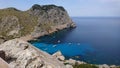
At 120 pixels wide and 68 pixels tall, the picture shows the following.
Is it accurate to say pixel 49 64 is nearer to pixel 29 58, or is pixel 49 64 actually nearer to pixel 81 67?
pixel 29 58

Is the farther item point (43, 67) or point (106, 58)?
point (106, 58)

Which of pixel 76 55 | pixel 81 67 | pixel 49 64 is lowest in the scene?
pixel 76 55

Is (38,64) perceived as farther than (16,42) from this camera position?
Result: No

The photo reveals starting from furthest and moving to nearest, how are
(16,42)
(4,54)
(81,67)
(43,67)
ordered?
1. (81,67)
2. (16,42)
3. (4,54)
4. (43,67)

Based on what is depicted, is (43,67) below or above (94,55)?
above

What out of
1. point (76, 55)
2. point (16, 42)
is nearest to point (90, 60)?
point (76, 55)

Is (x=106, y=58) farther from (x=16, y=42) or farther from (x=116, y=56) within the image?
(x=16, y=42)

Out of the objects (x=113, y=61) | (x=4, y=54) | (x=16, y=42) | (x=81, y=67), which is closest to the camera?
(x=4, y=54)

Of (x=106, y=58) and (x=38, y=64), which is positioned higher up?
(x=38, y=64)

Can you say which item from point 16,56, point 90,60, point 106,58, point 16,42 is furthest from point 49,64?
point 106,58
